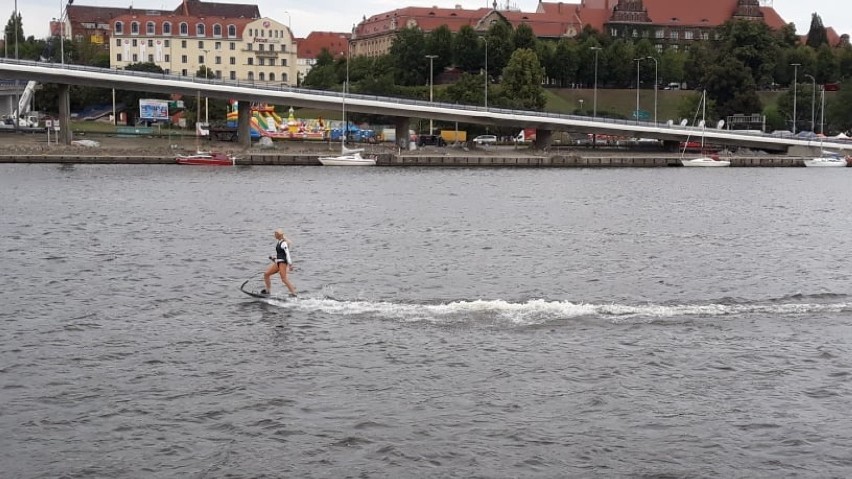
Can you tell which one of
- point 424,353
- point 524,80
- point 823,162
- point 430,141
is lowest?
point 424,353

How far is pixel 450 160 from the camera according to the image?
13388 centimetres

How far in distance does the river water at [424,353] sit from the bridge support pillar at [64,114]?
65.4 metres

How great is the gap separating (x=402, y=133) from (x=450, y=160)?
9.90 metres

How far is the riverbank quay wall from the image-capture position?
12138cm

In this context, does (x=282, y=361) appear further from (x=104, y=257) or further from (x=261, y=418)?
(x=104, y=257)

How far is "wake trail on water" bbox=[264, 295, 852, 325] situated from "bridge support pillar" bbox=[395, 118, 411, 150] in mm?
101487

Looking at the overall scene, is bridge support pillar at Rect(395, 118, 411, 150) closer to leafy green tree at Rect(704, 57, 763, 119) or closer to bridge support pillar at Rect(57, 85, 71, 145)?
bridge support pillar at Rect(57, 85, 71, 145)

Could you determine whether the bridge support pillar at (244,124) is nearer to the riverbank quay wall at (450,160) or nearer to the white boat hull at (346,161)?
the riverbank quay wall at (450,160)

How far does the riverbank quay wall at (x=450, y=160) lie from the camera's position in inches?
4779

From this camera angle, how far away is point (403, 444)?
2409cm

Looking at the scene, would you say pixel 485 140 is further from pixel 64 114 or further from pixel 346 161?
pixel 64 114

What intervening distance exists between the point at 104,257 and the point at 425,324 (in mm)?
21410

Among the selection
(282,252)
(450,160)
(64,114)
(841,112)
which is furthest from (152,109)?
(282,252)

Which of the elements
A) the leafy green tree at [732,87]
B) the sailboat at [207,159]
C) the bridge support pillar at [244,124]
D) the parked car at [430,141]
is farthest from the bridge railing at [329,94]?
the leafy green tree at [732,87]
